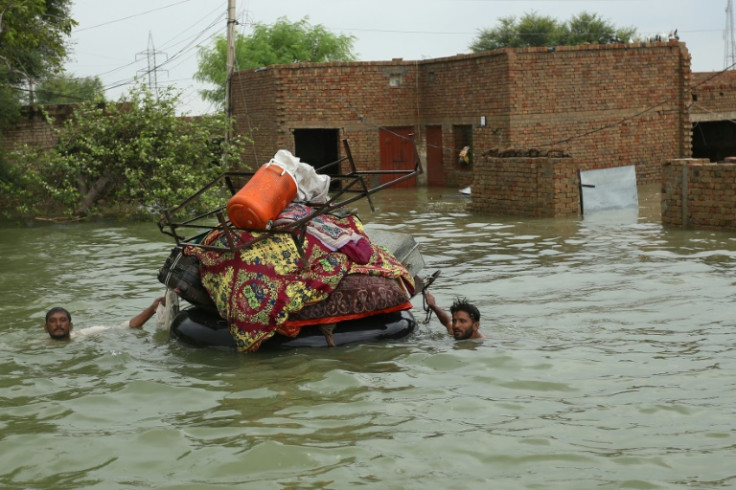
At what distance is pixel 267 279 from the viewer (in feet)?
28.5

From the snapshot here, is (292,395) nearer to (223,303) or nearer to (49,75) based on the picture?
(223,303)

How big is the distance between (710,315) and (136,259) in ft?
30.1

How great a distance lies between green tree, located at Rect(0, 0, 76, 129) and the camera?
67.4 feet

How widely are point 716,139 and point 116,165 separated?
20986mm

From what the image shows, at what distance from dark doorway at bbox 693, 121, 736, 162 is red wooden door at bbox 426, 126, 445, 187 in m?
9.00

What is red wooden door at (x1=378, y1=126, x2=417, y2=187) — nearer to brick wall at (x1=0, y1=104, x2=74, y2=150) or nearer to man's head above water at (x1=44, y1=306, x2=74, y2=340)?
brick wall at (x1=0, y1=104, x2=74, y2=150)

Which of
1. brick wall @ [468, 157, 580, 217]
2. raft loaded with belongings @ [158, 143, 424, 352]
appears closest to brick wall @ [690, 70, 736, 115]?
brick wall @ [468, 157, 580, 217]

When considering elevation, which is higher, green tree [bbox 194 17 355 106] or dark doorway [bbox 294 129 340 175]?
green tree [bbox 194 17 355 106]

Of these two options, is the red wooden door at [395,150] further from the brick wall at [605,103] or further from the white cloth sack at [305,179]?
the white cloth sack at [305,179]

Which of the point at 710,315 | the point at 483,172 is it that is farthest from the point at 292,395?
the point at 483,172

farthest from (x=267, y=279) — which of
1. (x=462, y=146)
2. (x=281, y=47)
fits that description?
(x=281, y=47)

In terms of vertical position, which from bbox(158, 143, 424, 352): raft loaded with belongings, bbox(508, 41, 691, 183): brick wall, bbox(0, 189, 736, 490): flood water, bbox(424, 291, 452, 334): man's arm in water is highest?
bbox(508, 41, 691, 183): brick wall

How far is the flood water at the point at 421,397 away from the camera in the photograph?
19.7 feet

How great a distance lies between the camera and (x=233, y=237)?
29.7 feet
